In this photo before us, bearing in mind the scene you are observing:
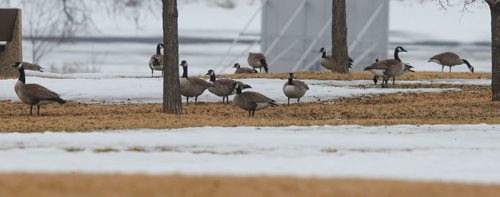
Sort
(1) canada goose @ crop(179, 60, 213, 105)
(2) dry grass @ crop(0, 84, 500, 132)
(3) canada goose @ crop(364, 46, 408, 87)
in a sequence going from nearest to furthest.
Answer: (2) dry grass @ crop(0, 84, 500, 132)
(1) canada goose @ crop(179, 60, 213, 105)
(3) canada goose @ crop(364, 46, 408, 87)

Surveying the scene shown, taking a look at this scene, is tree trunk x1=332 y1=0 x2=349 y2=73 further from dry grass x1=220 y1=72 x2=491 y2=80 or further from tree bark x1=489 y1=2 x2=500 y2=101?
tree bark x1=489 y1=2 x2=500 y2=101

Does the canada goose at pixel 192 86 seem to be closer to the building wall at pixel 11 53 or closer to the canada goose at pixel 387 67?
the canada goose at pixel 387 67

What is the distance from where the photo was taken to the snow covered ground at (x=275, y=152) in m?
17.8

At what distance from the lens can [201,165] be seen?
60.0 ft

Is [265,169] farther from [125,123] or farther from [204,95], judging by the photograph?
[204,95]

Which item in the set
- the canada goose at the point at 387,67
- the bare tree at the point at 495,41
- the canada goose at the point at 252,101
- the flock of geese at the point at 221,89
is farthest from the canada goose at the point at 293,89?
the canada goose at the point at 387,67

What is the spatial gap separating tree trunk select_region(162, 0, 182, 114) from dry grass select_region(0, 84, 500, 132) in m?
0.44

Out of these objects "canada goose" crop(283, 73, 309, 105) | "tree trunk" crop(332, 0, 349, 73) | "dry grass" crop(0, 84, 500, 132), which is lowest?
"dry grass" crop(0, 84, 500, 132)

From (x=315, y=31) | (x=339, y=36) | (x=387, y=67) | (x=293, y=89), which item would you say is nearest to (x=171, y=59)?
(x=293, y=89)

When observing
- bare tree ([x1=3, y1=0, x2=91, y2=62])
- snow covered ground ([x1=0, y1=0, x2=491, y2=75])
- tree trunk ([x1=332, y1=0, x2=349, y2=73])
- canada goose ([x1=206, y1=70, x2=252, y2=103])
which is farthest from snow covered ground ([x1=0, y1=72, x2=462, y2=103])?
snow covered ground ([x1=0, y1=0, x2=491, y2=75])

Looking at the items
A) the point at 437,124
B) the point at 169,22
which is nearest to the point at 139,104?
the point at 169,22

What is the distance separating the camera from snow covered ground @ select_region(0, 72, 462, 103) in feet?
115

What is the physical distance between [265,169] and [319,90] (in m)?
18.5

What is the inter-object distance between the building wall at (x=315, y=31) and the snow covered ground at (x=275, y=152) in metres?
31.8
